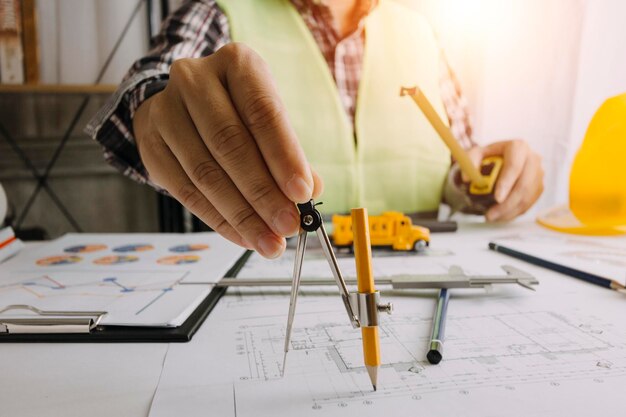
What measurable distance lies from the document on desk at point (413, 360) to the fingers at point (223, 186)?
0.23ft

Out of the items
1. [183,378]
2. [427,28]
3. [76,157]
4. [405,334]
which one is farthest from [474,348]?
[76,157]

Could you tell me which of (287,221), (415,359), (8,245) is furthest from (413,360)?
(8,245)

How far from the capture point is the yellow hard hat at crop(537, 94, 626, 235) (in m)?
0.62

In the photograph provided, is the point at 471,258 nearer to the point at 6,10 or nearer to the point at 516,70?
the point at 516,70

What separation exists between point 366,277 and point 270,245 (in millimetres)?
91

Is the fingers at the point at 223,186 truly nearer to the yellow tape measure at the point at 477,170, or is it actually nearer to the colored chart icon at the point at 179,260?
the colored chart icon at the point at 179,260

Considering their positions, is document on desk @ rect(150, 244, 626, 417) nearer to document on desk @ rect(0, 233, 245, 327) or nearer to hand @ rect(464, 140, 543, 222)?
document on desk @ rect(0, 233, 245, 327)

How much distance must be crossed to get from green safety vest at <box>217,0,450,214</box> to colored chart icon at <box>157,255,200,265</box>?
496mm

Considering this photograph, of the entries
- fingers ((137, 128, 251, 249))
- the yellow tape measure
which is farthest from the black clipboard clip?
the yellow tape measure

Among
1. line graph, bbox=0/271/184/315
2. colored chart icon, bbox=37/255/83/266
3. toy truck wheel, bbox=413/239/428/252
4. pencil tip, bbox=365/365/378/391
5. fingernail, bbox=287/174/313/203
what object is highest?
fingernail, bbox=287/174/313/203

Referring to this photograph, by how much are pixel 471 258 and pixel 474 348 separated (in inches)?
10.2

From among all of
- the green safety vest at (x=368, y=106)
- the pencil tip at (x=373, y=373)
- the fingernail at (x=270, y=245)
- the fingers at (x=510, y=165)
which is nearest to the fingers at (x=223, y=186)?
the fingernail at (x=270, y=245)

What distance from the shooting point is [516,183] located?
0.76 m

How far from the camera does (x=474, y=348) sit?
30 cm
